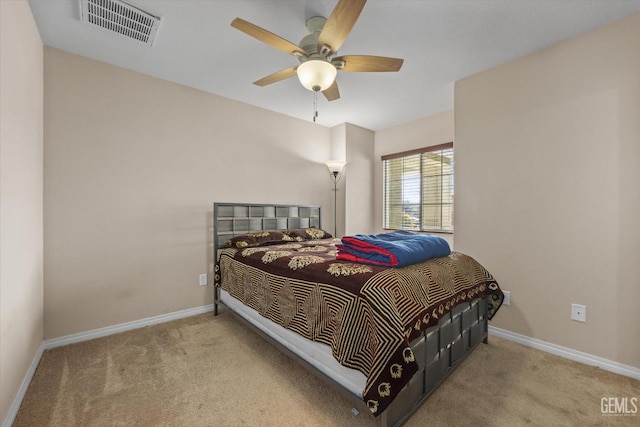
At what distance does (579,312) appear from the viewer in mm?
2172

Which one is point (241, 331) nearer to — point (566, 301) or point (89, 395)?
point (89, 395)

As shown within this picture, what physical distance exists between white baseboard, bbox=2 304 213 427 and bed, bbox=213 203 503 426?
2.76ft

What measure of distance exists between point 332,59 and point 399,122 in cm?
256

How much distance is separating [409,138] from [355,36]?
Answer: 7.51ft

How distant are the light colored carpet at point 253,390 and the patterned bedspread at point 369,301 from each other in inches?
15.3

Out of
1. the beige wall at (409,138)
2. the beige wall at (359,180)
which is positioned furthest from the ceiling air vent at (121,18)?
the beige wall at (409,138)

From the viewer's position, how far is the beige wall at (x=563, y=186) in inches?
78.7

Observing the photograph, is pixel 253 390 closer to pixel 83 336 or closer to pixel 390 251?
pixel 390 251

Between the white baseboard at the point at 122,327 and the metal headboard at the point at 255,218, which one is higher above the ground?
the metal headboard at the point at 255,218

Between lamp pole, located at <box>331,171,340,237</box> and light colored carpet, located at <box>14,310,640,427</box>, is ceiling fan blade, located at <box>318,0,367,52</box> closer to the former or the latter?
light colored carpet, located at <box>14,310,640,427</box>

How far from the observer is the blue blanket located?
171cm

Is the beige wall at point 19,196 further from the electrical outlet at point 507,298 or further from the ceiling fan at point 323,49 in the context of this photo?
the electrical outlet at point 507,298

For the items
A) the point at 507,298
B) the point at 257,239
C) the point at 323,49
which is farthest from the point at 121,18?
the point at 507,298

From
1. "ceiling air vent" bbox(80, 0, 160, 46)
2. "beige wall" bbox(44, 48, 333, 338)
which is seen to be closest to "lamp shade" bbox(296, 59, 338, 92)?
"ceiling air vent" bbox(80, 0, 160, 46)
